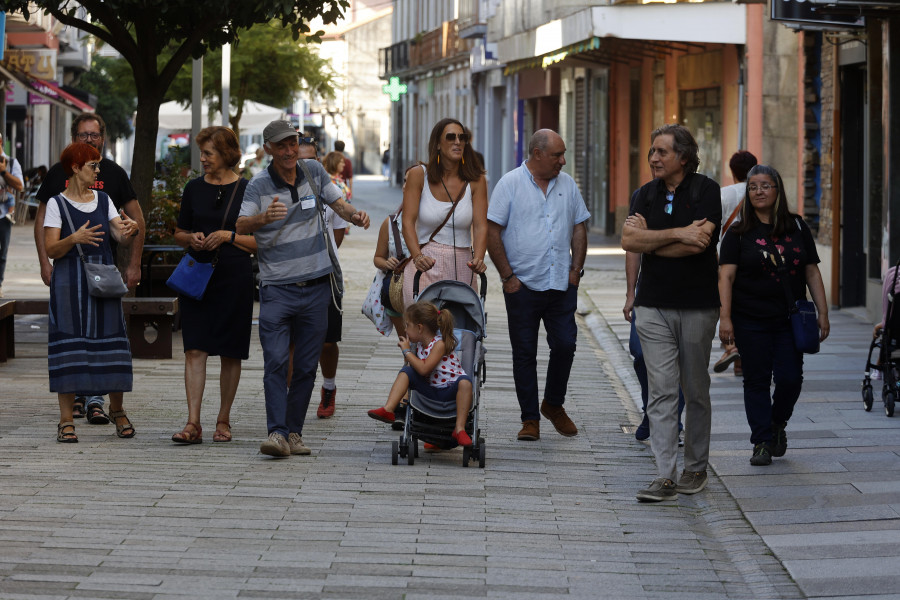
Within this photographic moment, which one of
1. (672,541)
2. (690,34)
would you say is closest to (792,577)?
(672,541)

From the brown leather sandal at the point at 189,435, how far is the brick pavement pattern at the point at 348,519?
0.28ft

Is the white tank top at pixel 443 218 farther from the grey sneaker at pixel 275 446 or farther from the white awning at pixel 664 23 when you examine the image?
the white awning at pixel 664 23

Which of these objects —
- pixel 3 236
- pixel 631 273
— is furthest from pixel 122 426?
pixel 3 236

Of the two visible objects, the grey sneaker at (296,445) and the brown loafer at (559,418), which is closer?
the grey sneaker at (296,445)

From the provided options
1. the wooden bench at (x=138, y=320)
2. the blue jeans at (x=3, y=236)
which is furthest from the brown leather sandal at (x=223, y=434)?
the blue jeans at (x=3, y=236)

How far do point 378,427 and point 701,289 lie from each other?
2.74 metres

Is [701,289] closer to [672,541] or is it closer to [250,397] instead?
[672,541]

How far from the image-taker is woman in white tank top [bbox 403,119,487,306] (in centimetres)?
903

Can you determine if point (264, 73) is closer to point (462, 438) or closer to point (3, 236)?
point (3, 236)

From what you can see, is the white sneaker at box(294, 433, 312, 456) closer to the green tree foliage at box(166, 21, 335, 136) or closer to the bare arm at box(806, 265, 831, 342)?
the bare arm at box(806, 265, 831, 342)

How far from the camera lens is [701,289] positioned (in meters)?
7.61

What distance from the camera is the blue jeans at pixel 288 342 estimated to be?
8484 millimetres

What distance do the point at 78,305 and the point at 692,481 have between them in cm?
349

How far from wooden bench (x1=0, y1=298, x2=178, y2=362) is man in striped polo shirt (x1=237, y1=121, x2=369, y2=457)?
13.4ft
